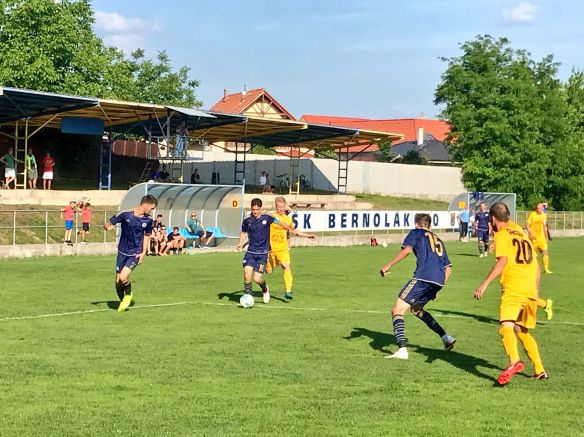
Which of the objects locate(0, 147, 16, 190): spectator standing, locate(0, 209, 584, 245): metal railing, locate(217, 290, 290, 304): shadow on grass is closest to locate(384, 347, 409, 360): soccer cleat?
locate(217, 290, 290, 304): shadow on grass

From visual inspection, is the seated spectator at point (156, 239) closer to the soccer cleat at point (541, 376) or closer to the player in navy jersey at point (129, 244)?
the player in navy jersey at point (129, 244)

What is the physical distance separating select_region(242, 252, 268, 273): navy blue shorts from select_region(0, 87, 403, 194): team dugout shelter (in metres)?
20.4

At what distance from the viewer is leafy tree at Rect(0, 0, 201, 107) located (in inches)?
1945

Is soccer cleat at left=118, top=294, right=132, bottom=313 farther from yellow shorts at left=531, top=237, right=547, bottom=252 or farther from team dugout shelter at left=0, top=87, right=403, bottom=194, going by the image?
team dugout shelter at left=0, top=87, right=403, bottom=194

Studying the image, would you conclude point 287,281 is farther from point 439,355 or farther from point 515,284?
point 515,284

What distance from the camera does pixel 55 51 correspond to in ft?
169

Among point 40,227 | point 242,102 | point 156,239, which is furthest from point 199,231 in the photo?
point 242,102

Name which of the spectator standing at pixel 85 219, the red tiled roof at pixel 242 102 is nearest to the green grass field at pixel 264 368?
the spectator standing at pixel 85 219

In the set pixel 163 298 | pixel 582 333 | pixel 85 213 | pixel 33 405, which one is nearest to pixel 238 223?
pixel 85 213

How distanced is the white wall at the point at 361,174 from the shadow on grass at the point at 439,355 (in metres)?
46.0

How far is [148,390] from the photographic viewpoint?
336 inches

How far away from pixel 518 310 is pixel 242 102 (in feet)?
267

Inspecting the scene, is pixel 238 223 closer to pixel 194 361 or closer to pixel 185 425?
pixel 194 361

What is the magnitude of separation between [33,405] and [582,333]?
8.46 m
